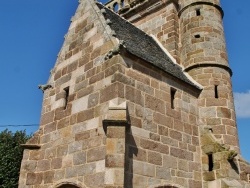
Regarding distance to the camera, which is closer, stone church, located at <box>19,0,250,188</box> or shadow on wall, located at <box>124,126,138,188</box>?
shadow on wall, located at <box>124,126,138,188</box>

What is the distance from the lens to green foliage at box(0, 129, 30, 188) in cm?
1655

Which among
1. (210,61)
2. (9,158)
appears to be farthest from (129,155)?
(9,158)

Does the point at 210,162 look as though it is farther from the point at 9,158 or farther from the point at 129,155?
the point at 9,158

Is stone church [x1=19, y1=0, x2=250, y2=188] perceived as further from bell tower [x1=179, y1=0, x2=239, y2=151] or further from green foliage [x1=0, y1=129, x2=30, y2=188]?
green foliage [x1=0, y1=129, x2=30, y2=188]

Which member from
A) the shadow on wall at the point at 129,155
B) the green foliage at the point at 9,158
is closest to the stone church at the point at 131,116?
the shadow on wall at the point at 129,155

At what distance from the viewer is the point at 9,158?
17.2 m

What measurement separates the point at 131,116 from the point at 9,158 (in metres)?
12.5

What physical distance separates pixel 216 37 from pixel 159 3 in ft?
11.1

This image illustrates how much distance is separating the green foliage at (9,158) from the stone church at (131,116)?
28.4ft

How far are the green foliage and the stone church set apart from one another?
28.4ft

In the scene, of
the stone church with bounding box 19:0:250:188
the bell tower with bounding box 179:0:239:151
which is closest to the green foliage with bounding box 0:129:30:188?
the stone church with bounding box 19:0:250:188

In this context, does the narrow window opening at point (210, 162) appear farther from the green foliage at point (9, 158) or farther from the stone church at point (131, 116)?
the green foliage at point (9, 158)

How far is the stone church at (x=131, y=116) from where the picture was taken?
7004mm

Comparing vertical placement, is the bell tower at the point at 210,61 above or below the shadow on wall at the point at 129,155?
above
